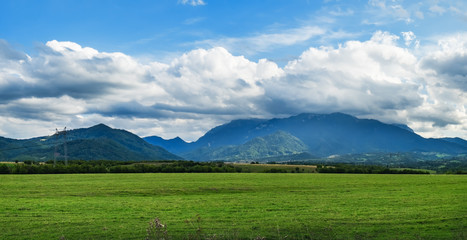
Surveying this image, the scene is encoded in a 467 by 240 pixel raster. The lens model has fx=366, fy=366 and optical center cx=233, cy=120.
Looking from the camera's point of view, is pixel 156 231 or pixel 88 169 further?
pixel 88 169

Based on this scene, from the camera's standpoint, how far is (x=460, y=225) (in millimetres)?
28047

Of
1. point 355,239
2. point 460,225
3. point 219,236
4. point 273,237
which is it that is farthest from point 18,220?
point 460,225

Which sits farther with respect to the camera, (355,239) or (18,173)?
(18,173)

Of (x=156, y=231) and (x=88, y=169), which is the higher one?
(x=156, y=231)

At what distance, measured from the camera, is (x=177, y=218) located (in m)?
32.5

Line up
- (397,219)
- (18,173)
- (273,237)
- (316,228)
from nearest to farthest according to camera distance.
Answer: (273,237)
(316,228)
(397,219)
(18,173)

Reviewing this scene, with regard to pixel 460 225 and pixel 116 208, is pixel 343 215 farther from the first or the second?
pixel 116 208

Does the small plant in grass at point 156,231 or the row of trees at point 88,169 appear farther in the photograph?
the row of trees at point 88,169

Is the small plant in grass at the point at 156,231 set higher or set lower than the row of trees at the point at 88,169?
higher

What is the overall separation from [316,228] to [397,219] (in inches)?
343

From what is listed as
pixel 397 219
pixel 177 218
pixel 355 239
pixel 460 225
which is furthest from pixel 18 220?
pixel 460 225

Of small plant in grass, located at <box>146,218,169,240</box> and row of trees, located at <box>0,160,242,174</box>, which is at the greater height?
small plant in grass, located at <box>146,218,169,240</box>

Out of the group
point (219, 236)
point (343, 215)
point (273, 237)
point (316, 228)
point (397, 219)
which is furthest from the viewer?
point (343, 215)

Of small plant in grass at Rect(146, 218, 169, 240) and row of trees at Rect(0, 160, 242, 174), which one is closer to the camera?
small plant in grass at Rect(146, 218, 169, 240)
